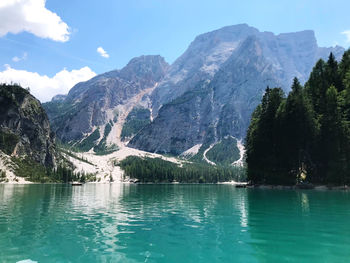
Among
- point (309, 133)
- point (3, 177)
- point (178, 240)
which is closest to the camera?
point (178, 240)

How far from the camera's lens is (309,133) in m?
97.3

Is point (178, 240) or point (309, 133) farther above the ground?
point (309, 133)

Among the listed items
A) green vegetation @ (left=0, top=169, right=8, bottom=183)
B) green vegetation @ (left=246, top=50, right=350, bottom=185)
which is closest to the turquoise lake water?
green vegetation @ (left=246, top=50, right=350, bottom=185)

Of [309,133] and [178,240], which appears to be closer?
[178,240]

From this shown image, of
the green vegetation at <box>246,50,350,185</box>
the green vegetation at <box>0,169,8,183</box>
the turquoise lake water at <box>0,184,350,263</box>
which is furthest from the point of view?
the green vegetation at <box>0,169,8,183</box>

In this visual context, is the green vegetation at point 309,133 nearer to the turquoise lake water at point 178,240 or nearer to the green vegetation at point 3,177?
the turquoise lake water at point 178,240

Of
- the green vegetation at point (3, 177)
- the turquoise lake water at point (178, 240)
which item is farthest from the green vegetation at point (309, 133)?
the green vegetation at point (3, 177)

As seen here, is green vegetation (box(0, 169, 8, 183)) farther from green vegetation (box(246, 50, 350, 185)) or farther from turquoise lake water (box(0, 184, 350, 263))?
turquoise lake water (box(0, 184, 350, 263))

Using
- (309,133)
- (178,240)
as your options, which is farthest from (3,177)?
(178,240)

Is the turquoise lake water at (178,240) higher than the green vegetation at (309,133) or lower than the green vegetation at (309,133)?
lower

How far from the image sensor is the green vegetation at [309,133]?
3681 inches

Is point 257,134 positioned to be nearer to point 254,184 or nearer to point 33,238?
point 254,184

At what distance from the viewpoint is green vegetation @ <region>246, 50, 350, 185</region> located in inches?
3681

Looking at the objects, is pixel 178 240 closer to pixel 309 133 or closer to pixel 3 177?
pixel 309 133
